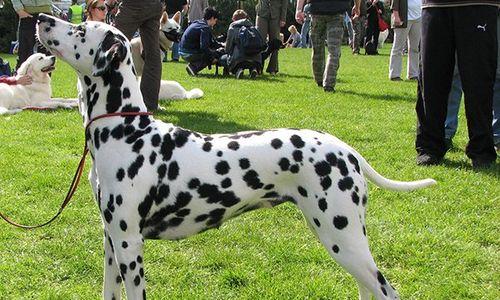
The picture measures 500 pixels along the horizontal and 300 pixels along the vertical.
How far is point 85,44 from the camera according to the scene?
3.15 meters

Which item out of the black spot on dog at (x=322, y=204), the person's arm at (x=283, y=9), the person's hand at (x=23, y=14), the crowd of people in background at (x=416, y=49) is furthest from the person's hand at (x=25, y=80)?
the black spot on dog at (x=322, y=204)

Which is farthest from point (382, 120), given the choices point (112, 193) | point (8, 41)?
point (8, 41)

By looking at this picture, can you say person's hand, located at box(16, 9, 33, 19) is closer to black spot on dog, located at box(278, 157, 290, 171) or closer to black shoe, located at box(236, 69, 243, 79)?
black shoe, located at box(236, 69, 243, 79)

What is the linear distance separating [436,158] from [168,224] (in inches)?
167

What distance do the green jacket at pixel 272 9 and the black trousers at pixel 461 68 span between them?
828cm

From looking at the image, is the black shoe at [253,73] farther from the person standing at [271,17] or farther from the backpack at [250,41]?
the person standing at [271,17]

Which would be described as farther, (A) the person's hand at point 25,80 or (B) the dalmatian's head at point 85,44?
Answer: (A) the person's hand at point 25,80

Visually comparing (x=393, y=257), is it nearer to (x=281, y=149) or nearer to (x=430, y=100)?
(x=281, y=149)

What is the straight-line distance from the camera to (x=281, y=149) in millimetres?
3064

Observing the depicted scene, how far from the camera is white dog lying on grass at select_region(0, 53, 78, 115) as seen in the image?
9.33 m

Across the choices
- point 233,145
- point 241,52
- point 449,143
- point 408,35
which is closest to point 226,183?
point 233,145

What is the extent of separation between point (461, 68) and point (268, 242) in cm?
311

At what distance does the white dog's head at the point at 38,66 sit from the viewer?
9173mm

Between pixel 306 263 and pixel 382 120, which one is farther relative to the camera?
pixel 382 120
